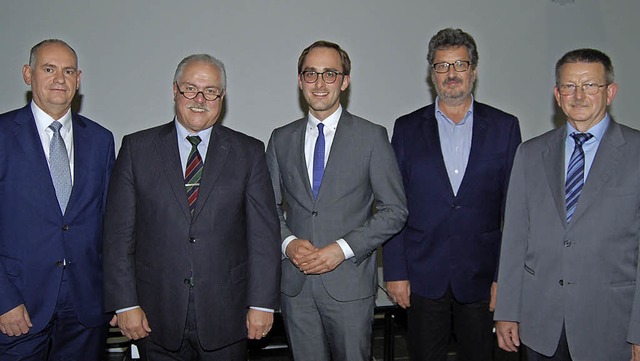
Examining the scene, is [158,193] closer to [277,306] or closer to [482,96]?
[277,306]

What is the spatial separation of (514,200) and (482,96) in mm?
2465

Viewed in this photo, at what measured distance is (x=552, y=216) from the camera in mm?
2324

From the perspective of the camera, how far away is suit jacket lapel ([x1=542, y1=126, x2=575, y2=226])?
2.31 meters

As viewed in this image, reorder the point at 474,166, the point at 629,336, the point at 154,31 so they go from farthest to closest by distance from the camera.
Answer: the point at 154,31 → the point at 474,166 → the point at 629,336

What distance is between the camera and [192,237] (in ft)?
7.75

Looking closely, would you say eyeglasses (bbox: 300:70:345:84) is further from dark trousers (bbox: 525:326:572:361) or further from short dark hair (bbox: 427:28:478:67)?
dark trousers (bbox: 525:326:572:361)

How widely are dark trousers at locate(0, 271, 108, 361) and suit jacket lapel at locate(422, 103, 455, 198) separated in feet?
5.61

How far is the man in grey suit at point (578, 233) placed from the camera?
7.29 feet

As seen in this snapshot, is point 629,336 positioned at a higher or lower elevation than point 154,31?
lower

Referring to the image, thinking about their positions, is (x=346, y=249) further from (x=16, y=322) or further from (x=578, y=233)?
(x=16, y=322)

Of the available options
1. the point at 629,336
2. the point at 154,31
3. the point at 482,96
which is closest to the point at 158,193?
the point at 629,336

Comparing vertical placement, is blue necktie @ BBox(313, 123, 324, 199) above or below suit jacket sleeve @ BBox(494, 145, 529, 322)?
above

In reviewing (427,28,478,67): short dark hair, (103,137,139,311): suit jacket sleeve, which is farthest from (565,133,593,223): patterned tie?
(103,137,139,311): suit jacket sleeve

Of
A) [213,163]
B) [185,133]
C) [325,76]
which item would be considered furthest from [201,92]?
[325,76]
